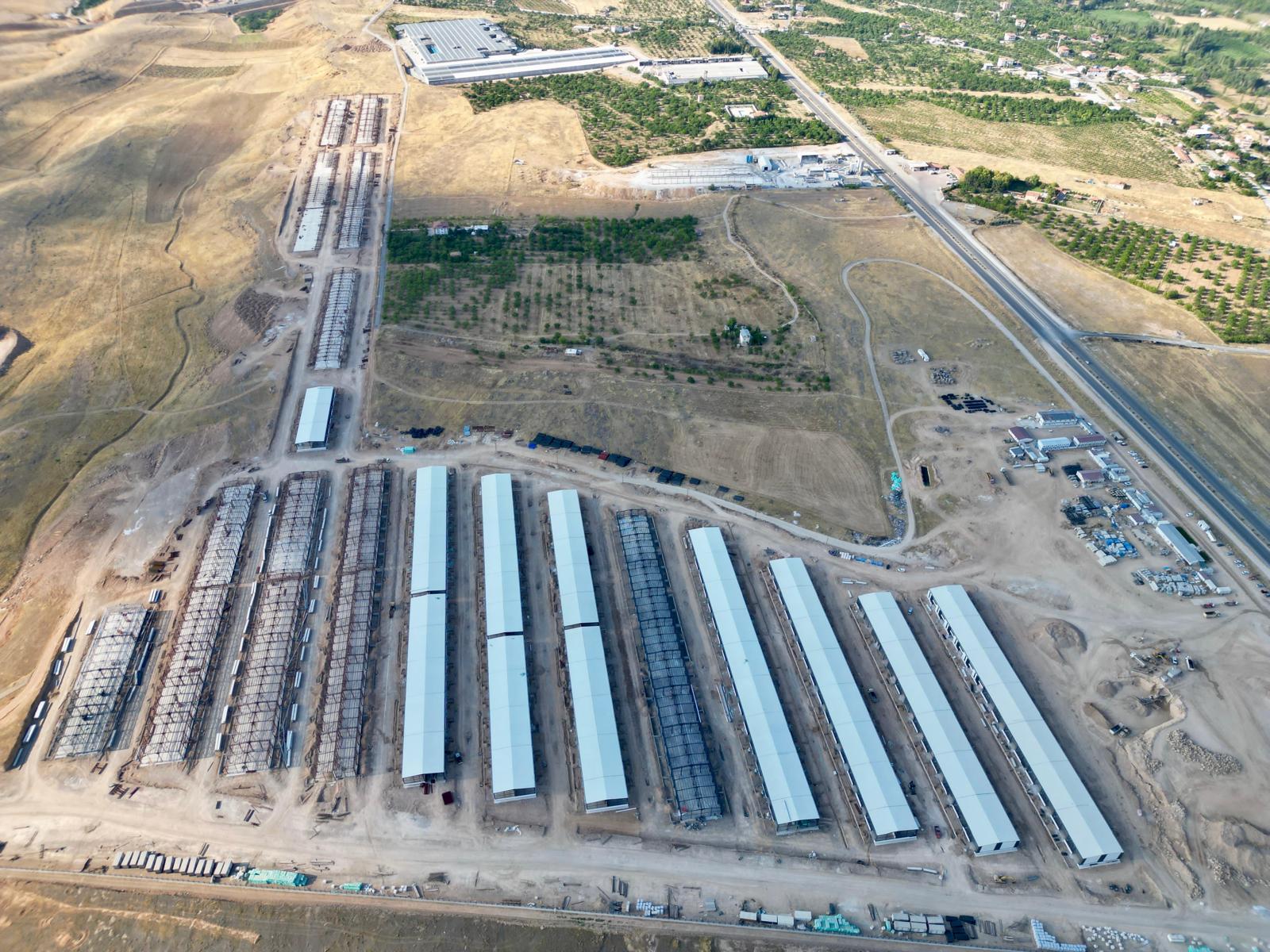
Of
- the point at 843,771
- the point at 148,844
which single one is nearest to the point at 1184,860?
the point at 843,771

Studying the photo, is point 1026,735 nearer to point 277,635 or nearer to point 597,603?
point 597,603

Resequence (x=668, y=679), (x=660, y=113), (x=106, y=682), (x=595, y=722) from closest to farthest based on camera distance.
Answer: (x=595, y=722), (x=106, y=682), (x=668, y=679), (x=660, y=113)

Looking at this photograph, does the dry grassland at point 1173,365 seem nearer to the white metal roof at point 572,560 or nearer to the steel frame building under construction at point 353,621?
the white metal roof at point 572,560

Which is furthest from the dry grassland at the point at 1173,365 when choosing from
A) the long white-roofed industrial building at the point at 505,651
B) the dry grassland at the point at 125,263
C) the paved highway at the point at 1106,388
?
the dry grassland at the point at 125,263

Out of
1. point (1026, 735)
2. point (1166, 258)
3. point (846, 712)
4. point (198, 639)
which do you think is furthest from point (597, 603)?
point (1166, 258)

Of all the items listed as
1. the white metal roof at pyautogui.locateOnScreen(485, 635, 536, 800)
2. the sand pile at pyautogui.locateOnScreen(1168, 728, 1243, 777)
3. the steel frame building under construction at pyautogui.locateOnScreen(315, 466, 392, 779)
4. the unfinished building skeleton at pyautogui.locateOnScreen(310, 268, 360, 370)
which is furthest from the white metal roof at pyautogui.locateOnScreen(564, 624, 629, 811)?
the unfinished building skeleton at pyautogui.locateOnScreen(310, 268, 360, 370)
